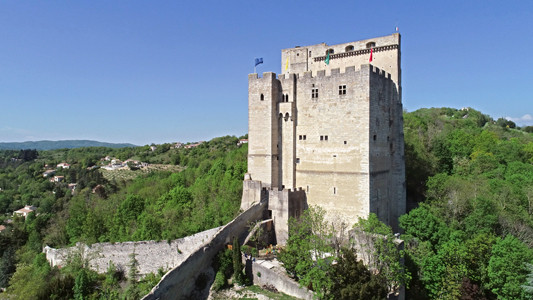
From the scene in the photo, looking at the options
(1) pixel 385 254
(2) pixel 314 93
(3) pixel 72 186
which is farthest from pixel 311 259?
(3) pixel 72 186

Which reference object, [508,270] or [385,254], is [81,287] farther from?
[508,270]

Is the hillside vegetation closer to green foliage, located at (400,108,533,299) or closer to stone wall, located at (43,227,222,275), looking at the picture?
green foliage, located at (400,108,533,299)

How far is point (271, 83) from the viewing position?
95.7 feet

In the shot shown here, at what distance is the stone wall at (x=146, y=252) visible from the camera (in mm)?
26828

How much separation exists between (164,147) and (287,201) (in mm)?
113810

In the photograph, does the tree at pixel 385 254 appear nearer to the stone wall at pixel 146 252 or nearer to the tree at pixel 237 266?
the tree at pixel 237 266

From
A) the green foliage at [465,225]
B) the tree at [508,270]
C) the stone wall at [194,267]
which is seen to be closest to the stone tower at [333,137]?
the stone wall at [194,267]

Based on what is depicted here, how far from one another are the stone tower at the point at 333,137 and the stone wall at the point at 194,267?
3.07 metres

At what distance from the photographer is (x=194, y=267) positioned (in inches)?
911

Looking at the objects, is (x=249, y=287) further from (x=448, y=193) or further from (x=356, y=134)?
(x=448, y=193)

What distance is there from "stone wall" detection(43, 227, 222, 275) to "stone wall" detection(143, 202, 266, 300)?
0.96 m

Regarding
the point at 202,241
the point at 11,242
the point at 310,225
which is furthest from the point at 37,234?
the point at 310,225

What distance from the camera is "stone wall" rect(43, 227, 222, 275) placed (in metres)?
26.8

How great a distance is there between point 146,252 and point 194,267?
709 cm
